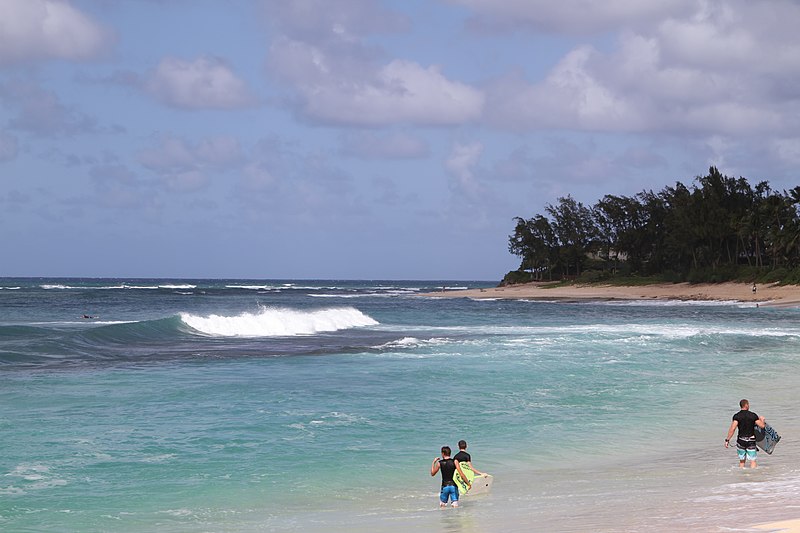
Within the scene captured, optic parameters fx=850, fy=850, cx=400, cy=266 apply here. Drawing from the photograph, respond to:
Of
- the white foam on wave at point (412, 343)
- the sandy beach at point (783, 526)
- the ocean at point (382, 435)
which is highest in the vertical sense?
the sandy beach at point (783, 526)

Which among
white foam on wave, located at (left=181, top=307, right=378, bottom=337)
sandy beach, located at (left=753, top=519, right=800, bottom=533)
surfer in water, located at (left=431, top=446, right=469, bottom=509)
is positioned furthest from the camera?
white foam on wave, located at (left=181, top=307, right=378, bottom=337)

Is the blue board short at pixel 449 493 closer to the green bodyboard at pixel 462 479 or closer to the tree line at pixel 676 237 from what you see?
the green bodyboard at pixel 462 479

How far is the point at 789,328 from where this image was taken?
146 feet

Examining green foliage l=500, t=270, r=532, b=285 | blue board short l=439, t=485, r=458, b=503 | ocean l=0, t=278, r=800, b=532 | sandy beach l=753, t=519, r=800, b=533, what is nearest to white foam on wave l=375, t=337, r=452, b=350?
ocean l=0, t=278, r=800, b=532

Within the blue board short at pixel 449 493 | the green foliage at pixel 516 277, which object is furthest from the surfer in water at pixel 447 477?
the green foliage at pixel 516 277

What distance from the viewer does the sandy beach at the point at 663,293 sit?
78.4m

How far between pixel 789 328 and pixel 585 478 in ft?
117

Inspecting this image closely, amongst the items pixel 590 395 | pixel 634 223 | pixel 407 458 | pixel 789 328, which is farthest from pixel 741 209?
pixel 407 458

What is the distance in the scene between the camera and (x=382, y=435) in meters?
16.5

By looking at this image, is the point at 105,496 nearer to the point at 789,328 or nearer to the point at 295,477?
the point at 295,477

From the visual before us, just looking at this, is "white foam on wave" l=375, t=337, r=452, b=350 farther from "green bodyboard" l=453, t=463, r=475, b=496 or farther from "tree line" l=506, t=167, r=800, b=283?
"tree line" l=506, t=167, r=800, b=283

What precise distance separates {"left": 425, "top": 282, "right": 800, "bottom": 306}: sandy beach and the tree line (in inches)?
92.5

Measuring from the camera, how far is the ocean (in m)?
11.2

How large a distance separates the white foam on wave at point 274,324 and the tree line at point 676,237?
169 ft
